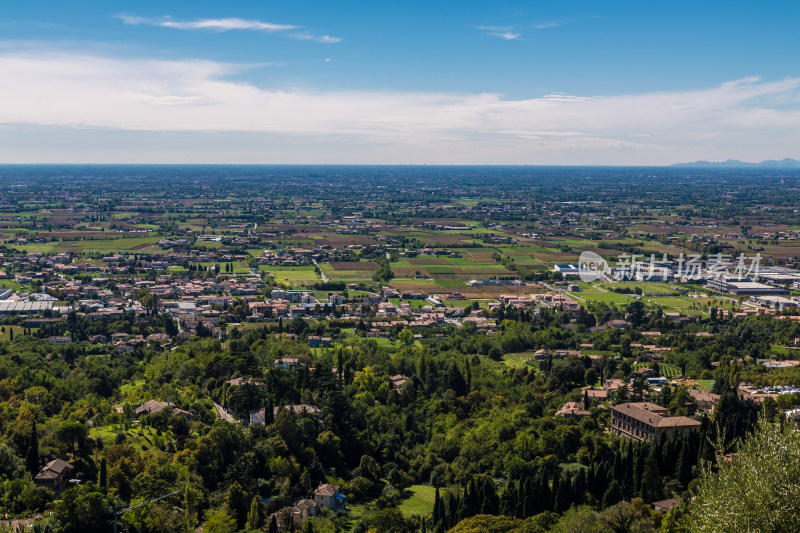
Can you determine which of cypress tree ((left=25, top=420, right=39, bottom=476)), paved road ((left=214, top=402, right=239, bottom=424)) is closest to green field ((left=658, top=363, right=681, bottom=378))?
paved road ((left=214, top=402, right=239, bottom=424))

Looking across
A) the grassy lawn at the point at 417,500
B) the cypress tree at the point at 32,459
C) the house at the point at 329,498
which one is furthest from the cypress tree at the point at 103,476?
the grassy lawn at the point at 417,500

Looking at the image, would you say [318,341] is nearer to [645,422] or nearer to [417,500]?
[417,500]

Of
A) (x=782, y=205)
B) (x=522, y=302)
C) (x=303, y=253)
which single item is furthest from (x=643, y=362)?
(x=782, y=205)

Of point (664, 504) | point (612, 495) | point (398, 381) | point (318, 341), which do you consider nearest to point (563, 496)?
point (612, 495)

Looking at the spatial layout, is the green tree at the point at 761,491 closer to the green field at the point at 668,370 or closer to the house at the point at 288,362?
the green field at the point at 668,370

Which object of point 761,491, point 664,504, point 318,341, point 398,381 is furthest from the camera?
point 318,341

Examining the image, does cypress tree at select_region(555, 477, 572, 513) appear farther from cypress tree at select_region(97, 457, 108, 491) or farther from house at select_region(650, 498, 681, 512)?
cypress tree at select_region(97, 457, 108, 491)

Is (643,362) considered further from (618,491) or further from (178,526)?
(178,526)
